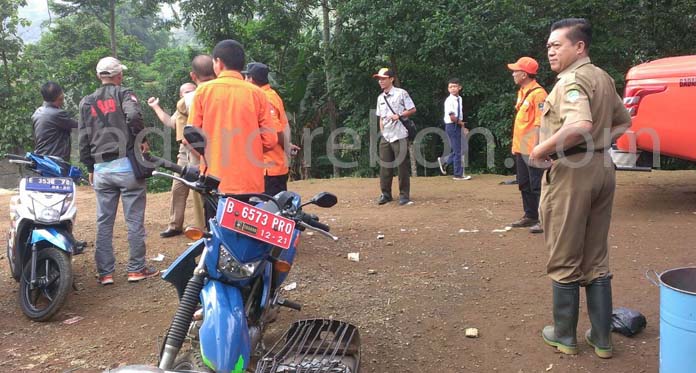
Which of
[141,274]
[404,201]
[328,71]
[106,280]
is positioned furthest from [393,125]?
[328,71]

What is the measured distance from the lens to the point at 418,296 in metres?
4.52

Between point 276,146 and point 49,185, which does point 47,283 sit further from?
point 276,146

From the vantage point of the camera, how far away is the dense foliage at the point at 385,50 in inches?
457

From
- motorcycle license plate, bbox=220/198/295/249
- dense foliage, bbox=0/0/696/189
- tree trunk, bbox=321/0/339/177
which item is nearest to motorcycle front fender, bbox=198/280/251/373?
motorcycle license plate, bbox=220/198/295/249

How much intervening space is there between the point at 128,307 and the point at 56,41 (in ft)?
77.6

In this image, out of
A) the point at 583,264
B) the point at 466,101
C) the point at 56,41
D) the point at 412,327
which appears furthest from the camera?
the point at 56,41

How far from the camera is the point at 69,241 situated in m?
4.43

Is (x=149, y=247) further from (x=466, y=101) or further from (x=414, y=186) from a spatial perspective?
(x=466, y=101)

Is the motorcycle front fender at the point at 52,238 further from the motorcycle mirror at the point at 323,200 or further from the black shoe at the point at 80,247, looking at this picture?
the motorcycle mirror at the point at 323,200

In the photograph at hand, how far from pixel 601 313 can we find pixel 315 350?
168cm

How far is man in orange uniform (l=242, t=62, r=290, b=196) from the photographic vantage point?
5305mm

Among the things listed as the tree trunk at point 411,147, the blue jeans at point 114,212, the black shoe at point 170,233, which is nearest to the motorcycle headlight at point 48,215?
the blue jeans at point 114,212

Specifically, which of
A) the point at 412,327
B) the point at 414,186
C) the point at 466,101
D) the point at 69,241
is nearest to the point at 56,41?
the point at 466,101

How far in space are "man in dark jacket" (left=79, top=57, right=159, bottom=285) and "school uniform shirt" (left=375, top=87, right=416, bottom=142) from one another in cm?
371
